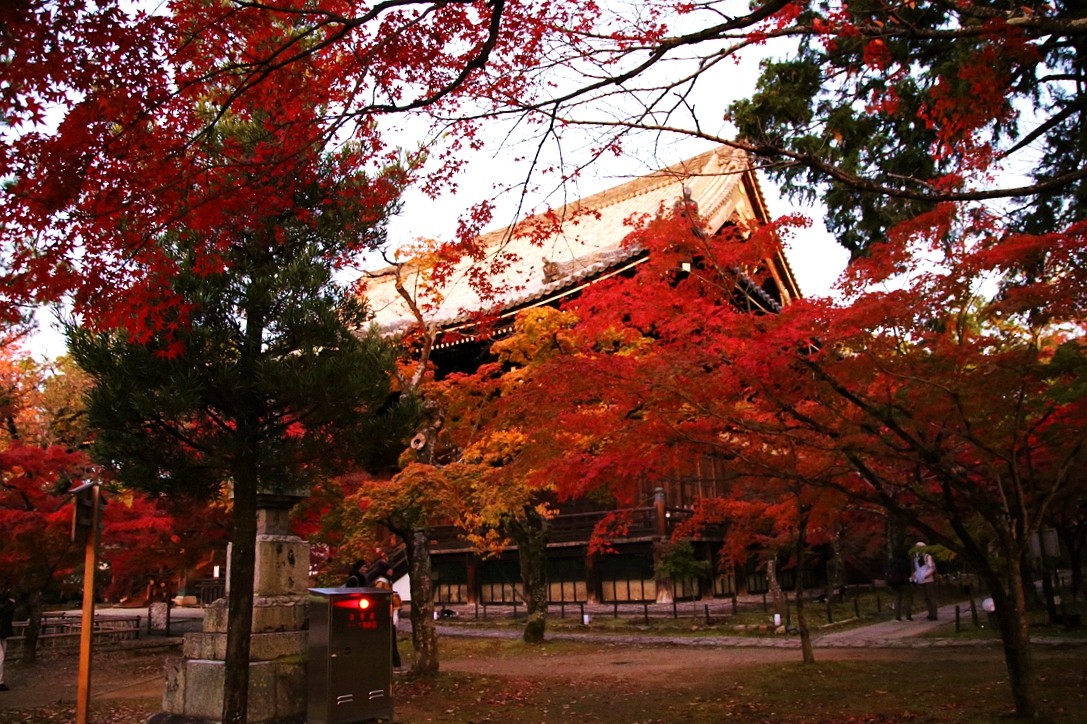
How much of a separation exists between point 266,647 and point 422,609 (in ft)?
10.5

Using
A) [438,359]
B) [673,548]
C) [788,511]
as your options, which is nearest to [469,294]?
[438,359]

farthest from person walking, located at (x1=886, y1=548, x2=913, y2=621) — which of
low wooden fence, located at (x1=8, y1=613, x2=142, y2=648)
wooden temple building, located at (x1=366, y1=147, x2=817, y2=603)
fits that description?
low wooden fence, located at (x1=8, y1=613, x2=142, y2=648)

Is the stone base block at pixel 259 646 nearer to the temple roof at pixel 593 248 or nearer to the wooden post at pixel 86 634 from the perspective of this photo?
the wooden post at pixel 86 634

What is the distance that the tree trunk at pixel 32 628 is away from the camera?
639 inches

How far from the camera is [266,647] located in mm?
8742

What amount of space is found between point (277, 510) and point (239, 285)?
2833 millimetres

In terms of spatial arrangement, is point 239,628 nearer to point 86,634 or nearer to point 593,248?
point 86,634

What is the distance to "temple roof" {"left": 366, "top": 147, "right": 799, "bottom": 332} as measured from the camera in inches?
664

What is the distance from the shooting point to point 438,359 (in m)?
20.0

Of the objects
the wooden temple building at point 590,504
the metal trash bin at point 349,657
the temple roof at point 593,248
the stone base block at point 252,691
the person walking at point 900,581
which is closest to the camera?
the metal trash bin at point 349,657

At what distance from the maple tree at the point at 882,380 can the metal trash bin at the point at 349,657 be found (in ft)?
9.27

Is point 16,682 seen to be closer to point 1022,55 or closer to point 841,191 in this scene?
point 841,191

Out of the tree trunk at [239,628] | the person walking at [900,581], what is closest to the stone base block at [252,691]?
the tree trunk at [239,628]

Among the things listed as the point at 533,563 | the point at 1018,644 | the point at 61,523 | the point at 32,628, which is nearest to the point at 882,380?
the point at 1018,644
